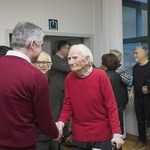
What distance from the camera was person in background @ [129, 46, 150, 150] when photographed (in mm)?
3521

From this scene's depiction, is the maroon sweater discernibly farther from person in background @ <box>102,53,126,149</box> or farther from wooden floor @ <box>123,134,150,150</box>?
wooden floor @ <box>123,134,150,150</box>

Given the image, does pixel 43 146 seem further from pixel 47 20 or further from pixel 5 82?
pixel 47 20

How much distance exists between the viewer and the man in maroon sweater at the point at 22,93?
42.5 inches

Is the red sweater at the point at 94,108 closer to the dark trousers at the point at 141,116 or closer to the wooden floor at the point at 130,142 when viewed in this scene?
the dark trousers at the point at 141,116

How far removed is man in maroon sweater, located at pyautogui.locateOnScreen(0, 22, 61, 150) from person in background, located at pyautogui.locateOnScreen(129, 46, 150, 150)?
8.54ft

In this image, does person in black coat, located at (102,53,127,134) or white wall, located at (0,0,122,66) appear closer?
person in black coat, located at (102,53,127,134)

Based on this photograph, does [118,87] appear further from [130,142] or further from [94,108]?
[94,108]

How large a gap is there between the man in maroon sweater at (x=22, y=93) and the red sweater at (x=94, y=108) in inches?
21.2

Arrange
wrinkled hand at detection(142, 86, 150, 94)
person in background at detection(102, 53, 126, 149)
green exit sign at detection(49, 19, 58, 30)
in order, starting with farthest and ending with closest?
green exit sign at detection(49, 19, 58, 30) → wrinkled hand at detection(142, 86, 150, 94) → person in background at detection(102, 53, 126, 149)

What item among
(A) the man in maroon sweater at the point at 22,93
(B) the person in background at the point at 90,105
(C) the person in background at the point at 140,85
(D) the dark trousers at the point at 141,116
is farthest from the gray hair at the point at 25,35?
(D) the dark trousers at the point at 141,116

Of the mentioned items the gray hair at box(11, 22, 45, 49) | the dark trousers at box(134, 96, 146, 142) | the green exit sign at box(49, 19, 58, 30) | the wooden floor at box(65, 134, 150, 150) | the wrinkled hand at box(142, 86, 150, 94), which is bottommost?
the wooden floor at box(65, 134, 150, 150)

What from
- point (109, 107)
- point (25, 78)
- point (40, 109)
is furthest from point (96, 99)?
point (25, 78)

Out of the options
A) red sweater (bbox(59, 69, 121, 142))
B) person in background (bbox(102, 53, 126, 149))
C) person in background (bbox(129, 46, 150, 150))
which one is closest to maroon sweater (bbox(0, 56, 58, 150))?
red sweater (bbox(59, 69, 121, 142))

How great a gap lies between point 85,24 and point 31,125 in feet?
11.7
